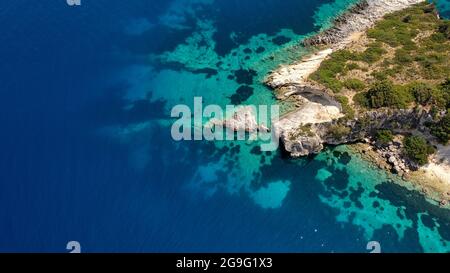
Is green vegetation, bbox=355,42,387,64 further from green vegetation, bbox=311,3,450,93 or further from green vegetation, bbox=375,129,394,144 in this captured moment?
green vegetation, bbox=375,129,394,144

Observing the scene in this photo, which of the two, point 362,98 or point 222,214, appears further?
point 362,98

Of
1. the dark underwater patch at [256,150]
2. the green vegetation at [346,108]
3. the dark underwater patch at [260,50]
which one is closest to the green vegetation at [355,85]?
the green vegetation at [346,108]

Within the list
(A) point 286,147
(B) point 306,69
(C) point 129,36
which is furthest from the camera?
(C) point 129,36

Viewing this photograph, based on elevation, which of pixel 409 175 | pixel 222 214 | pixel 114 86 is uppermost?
pixel 114 86

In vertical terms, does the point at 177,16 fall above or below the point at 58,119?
above

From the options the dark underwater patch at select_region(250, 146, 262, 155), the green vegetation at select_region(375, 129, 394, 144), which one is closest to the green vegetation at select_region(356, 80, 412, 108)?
the green vegetation at select_region(375, 129, 394, 144)

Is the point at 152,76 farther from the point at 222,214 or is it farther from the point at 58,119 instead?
the point at 222,214

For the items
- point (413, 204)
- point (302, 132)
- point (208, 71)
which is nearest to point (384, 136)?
point (413, 204)
